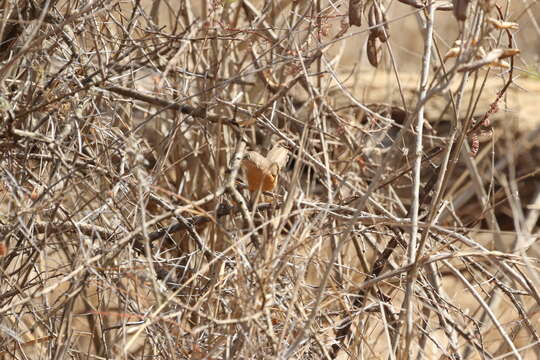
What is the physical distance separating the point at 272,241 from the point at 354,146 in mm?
1086

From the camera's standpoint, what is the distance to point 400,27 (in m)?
6.33

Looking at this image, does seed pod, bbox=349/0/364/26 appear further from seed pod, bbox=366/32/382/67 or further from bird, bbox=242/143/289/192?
bird, bbox=242/143/289/192

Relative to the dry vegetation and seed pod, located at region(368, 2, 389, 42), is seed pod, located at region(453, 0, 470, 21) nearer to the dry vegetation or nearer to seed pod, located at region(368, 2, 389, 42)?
the dry vegetation

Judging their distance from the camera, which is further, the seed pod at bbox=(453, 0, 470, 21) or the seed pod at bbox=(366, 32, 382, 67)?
the seed pod at bbox=(366, 32, 382, 67)

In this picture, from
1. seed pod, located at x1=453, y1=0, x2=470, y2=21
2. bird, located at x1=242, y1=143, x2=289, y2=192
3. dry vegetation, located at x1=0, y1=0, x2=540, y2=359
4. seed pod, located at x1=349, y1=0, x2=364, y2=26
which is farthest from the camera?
bird, located at x1=242, y1=143, x2=289, y2=192

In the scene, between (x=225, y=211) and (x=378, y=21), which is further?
(x=225, y=211)

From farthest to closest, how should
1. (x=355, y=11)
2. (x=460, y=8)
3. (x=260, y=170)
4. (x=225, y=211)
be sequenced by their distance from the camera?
(x=225, y=211), (x=260, y=170), (x=355, y=11), (x=460, y=8)

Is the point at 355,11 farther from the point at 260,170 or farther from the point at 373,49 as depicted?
the point at 260,170

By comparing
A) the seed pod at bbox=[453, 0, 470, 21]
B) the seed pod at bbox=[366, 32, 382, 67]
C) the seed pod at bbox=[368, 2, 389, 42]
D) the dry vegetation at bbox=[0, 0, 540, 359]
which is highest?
the seed pod at bbox=[453, 0, 470, 21]

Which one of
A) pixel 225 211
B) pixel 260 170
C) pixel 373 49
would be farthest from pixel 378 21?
pixel 225 211

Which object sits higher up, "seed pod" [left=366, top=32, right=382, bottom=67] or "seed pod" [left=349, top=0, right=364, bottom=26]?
"seed pod" [left=349, top=0, right=364, bottom=26]

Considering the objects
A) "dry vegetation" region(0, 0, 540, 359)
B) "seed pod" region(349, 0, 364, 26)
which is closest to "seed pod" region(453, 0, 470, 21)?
"dry vegetation" region(0, 0, 540, 359)

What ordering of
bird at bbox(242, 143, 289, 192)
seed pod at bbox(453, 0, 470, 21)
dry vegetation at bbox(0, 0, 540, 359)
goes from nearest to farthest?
seed pod at bbox(453, 0, 470, 21), dry vegetation at bbox(0, 0, 540, 359), bird at bbox(242, 143, 289, 192)

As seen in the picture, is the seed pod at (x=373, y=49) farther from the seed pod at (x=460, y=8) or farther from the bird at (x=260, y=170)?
the seed pod at (x=460, y=8)
